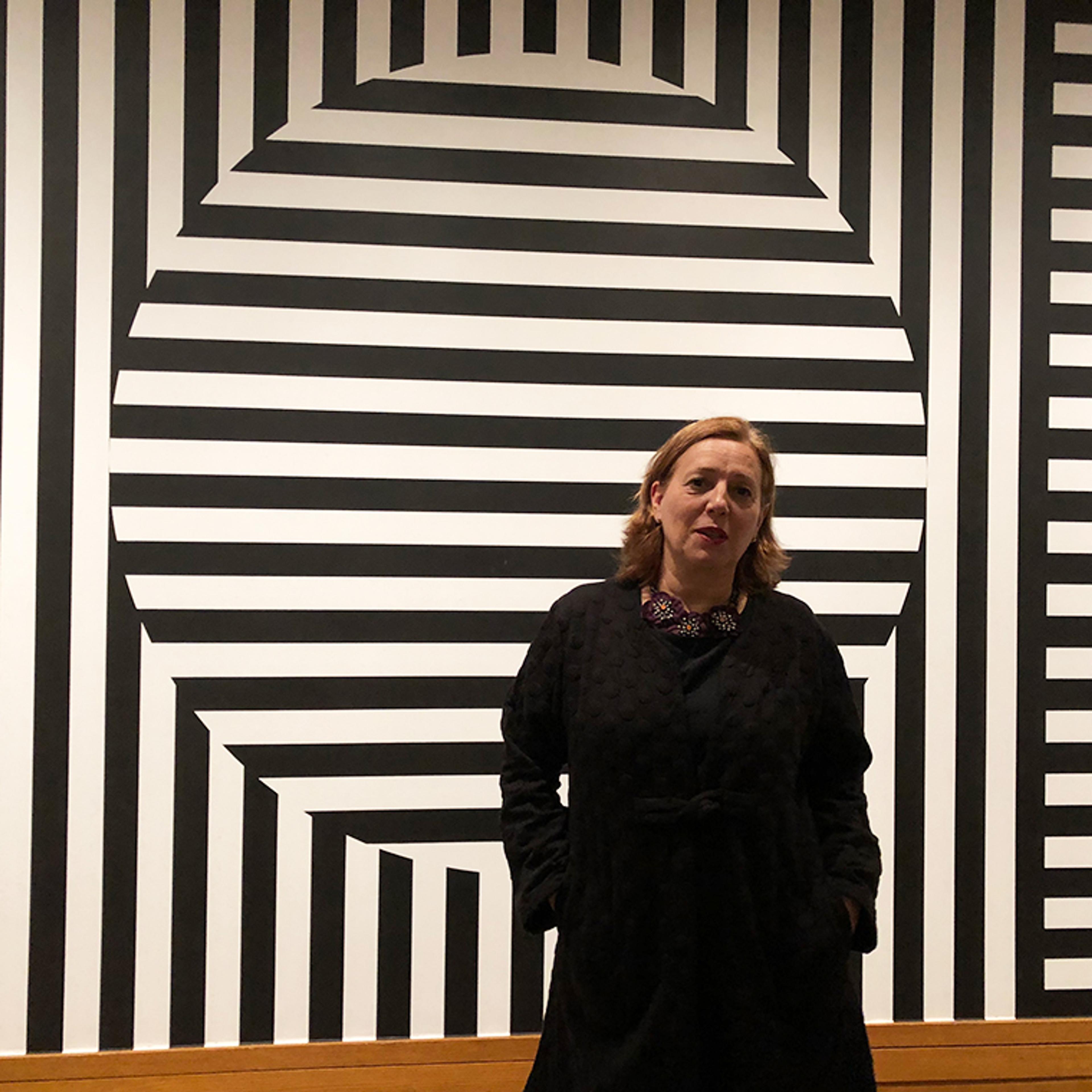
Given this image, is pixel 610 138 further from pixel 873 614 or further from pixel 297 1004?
pixel 297 1004

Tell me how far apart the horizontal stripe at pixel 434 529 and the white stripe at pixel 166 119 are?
1.99 ft

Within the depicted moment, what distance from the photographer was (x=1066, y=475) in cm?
219

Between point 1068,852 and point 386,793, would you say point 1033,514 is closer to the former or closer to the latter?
point 1068,852

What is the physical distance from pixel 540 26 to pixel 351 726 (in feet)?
5.44

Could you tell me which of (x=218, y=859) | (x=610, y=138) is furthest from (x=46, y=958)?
(x=610, y=138)

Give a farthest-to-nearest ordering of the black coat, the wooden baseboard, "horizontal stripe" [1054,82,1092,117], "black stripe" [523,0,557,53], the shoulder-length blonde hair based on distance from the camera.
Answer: "horizontal stripe" [1054,82,1092,117] → "black stripe" [523,0,557,53] → the wooden baseboard → the shoulder-length blonde hair → the black coat

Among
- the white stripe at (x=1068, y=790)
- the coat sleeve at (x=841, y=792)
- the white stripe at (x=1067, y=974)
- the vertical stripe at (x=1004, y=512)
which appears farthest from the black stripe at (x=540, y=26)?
the white stripe at (x=1067, y=974)

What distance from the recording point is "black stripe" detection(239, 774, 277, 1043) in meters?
2.03

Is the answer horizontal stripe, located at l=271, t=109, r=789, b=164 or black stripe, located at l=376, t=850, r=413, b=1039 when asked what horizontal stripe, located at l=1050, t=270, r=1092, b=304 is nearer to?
horizontal stripe, located at l=271, t=109, r=789, b=164

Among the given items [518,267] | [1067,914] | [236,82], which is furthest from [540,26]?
[1067,914]

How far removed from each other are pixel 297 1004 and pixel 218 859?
1.22 ft

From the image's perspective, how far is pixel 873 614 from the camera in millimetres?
2145

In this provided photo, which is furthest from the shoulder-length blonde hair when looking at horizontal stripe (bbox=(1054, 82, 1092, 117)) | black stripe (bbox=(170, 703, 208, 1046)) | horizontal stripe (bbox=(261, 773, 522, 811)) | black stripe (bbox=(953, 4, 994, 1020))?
horizontal stripe (bbox=(1054, 82, 1092, 117))

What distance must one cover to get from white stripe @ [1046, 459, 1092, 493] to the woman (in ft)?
3.65
